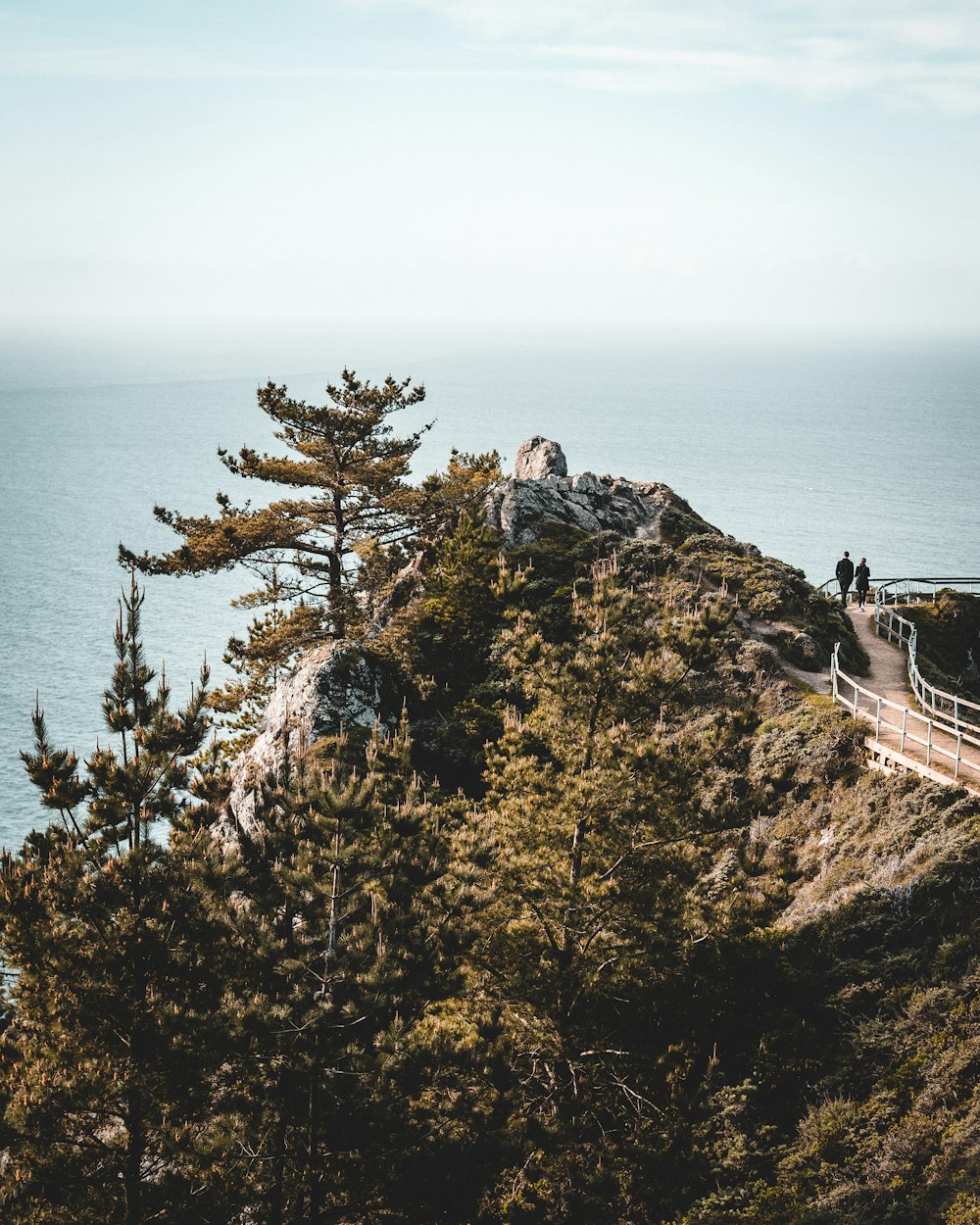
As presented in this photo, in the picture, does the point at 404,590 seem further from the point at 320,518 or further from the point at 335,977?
the point at 335,977

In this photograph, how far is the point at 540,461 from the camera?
44875 millimetres

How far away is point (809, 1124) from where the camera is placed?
1511 centimetres

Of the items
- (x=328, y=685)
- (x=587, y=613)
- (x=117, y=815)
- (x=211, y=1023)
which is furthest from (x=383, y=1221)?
(x=328, y=685)

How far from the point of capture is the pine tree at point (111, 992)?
13492mm

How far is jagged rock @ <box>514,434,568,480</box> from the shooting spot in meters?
44.0

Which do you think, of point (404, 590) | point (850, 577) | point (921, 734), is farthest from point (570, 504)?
→ point (921, 734)

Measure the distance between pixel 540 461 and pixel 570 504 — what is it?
7925 millimetres

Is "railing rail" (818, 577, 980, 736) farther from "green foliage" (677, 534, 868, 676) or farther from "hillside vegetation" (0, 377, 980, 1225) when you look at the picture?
"hillside vegetation" (0, 377, 980, 1225)

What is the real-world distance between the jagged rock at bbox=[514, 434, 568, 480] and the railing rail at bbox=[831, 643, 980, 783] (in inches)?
820

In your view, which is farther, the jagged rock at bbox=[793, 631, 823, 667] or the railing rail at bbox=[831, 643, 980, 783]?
the jagged rock at bbox=[793, 631, 823, 667]

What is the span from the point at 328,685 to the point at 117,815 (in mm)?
15239

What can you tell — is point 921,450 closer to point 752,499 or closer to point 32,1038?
point 752,499

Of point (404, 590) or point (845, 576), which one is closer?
point (404, 590)

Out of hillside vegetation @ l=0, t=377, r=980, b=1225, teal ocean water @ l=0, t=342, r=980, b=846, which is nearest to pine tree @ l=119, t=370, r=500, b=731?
hillside vegetation @ l=0, t=377, r=980, b=1225
